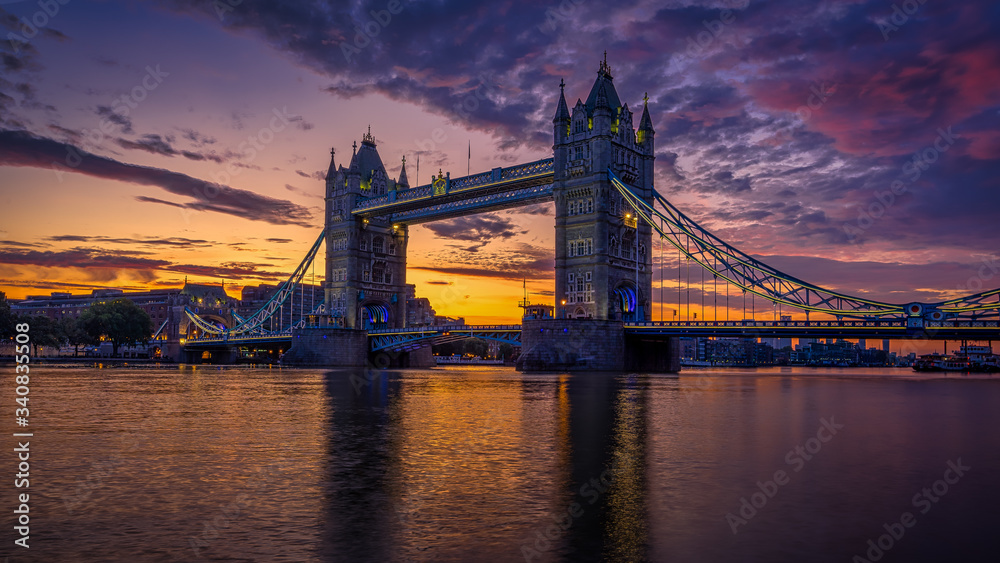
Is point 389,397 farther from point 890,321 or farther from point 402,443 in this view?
point 890,321

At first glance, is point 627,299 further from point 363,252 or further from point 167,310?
point 167,310

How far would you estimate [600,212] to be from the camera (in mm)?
71188

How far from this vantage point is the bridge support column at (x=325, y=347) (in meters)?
91.6

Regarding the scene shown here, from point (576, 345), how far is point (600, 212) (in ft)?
46.3

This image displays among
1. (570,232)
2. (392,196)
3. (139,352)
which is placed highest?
(392,196)

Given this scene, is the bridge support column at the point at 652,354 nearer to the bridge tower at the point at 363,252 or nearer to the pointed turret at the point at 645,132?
the pointed turret at the point at 645,132

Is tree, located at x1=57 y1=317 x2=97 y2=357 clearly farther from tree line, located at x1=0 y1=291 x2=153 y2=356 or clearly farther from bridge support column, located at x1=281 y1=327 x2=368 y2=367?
bridge support column, located at x1=281 y1=327 x2=368 y2=367

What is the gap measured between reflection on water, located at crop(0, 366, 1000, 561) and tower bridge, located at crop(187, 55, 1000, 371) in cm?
3851

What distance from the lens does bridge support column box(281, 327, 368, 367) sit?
91625 mm

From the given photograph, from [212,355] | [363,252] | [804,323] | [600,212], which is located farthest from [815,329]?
[212,355]

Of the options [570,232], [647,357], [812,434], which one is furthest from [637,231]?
[812,434]

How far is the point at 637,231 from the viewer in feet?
244

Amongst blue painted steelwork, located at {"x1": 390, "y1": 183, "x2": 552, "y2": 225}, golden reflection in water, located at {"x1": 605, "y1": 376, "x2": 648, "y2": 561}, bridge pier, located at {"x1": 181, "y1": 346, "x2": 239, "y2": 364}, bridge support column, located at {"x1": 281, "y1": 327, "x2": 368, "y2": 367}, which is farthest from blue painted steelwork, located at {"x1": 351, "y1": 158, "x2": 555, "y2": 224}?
golden reflection in water, located at {"x1": 605, "y1": 376, "x2": 648, "y2": 561}

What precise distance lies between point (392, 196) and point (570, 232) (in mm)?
30661
